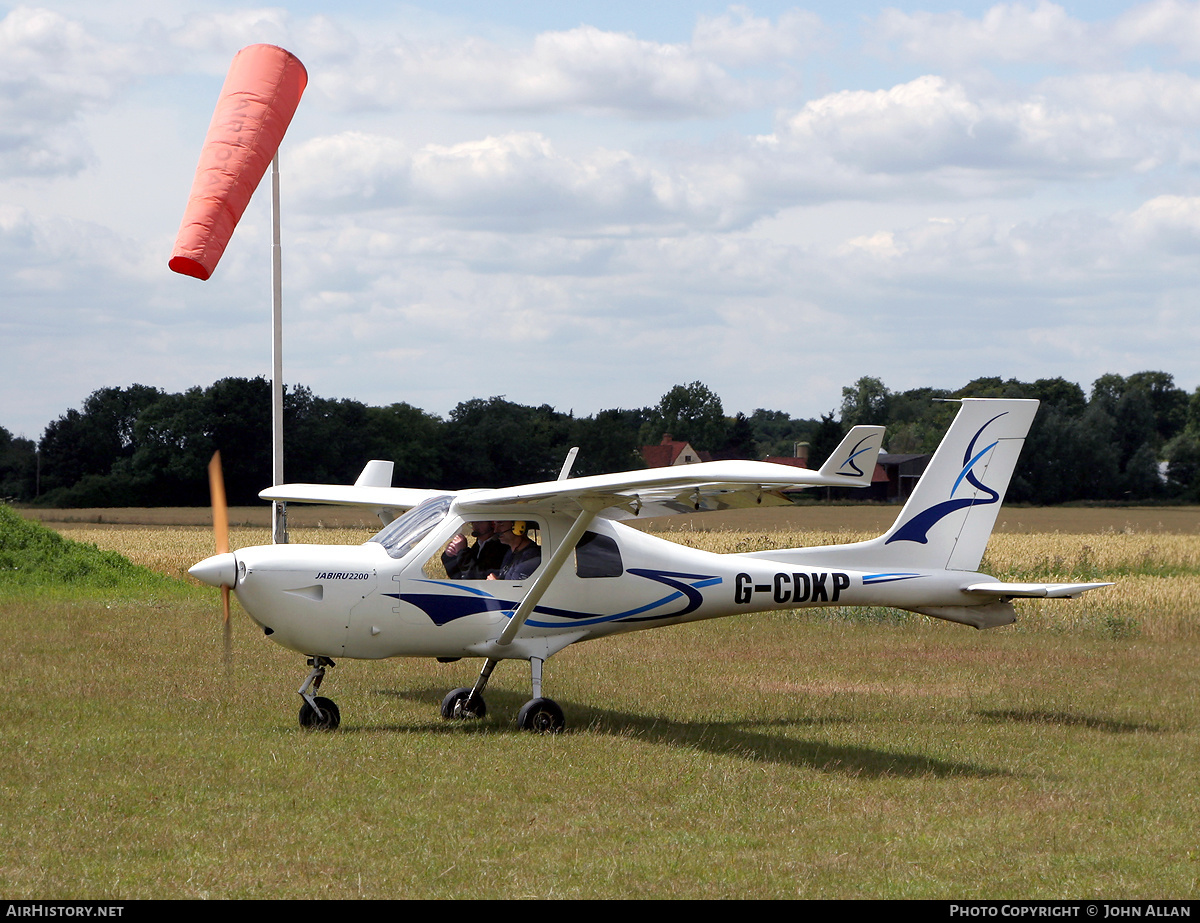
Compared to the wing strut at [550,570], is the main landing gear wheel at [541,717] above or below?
below

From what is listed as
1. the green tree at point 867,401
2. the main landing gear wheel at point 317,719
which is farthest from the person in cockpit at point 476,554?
the green tree at point 867,401

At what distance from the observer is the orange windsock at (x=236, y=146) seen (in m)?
11.4

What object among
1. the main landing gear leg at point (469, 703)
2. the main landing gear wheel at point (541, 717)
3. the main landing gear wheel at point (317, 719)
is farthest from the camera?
the main landing gear leg at point (469, 703)

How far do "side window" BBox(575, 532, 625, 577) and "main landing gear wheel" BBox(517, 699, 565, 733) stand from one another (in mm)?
1209

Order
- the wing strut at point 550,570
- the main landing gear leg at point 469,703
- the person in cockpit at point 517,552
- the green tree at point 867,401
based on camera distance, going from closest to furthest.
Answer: the wing strut at point 550,570
the person in cockpit at point 517,552
the main landing gear leg at point 469,703
the green tree at point 867,401

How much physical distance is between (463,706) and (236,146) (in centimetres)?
631

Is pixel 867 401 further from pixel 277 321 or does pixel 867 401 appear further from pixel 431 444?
pixel 277 321

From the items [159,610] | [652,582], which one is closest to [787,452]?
[159,610]

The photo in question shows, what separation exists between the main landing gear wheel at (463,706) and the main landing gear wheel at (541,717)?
83 centimetres

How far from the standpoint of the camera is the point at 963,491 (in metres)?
12.2

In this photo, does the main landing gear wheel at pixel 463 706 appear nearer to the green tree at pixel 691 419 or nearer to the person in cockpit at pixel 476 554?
the person in cockpit at pixel 476 554

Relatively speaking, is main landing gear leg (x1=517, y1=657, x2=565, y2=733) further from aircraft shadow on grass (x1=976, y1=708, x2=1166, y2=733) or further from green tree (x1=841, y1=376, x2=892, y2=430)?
green tree (x1=841, y1=376, x2=892, y2=430)

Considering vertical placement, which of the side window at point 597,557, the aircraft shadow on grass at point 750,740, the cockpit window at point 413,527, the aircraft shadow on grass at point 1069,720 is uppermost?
the cockpit window at point 413,527

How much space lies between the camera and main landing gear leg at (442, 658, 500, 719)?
36.9 feet
